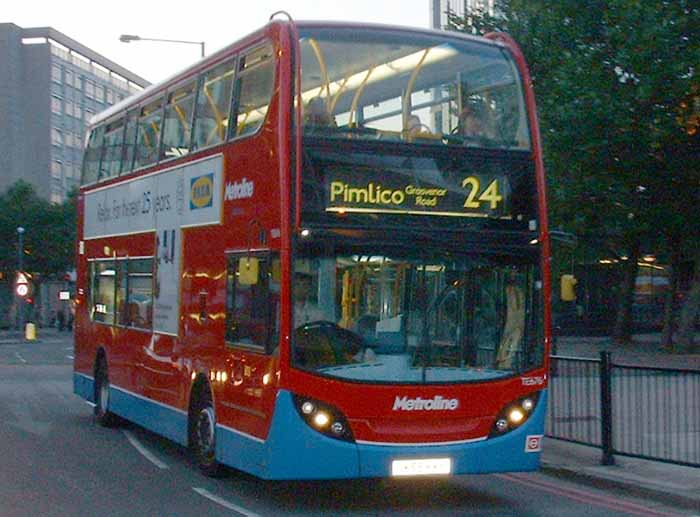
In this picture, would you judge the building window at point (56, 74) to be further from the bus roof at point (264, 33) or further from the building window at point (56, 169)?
the bus roof at point (264, 33)

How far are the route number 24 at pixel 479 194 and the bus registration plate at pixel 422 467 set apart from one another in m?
2.20

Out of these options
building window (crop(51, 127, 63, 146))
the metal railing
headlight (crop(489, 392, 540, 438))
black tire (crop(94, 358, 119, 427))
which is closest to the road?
headlight (crop(489, 392, 540, 438))

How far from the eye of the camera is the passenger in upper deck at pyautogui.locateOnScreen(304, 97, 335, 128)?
10.5m

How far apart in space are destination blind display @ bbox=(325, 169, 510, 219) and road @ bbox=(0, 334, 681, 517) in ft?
8.56

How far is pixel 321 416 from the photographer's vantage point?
33.6 ft

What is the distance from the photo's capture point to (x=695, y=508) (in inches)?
423

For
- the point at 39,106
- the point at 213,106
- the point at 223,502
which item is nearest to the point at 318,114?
the point at 213,106

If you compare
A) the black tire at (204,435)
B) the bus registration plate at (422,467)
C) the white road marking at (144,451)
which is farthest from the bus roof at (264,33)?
the white road marking at (144,451)

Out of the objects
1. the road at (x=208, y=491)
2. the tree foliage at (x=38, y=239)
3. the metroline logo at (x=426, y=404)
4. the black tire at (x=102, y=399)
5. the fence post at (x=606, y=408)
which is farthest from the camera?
the tree foliage at (x=38, y=239)

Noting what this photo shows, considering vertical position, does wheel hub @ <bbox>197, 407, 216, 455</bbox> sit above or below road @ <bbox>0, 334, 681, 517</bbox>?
above

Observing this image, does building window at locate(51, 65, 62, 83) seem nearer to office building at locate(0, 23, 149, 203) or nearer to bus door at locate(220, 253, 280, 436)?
office building at locate(0, 23, 149, 203)

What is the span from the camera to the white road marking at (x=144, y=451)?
13.7 meters

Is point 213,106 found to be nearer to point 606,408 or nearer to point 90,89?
point 606,408

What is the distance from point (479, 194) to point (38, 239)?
71.8 metres
